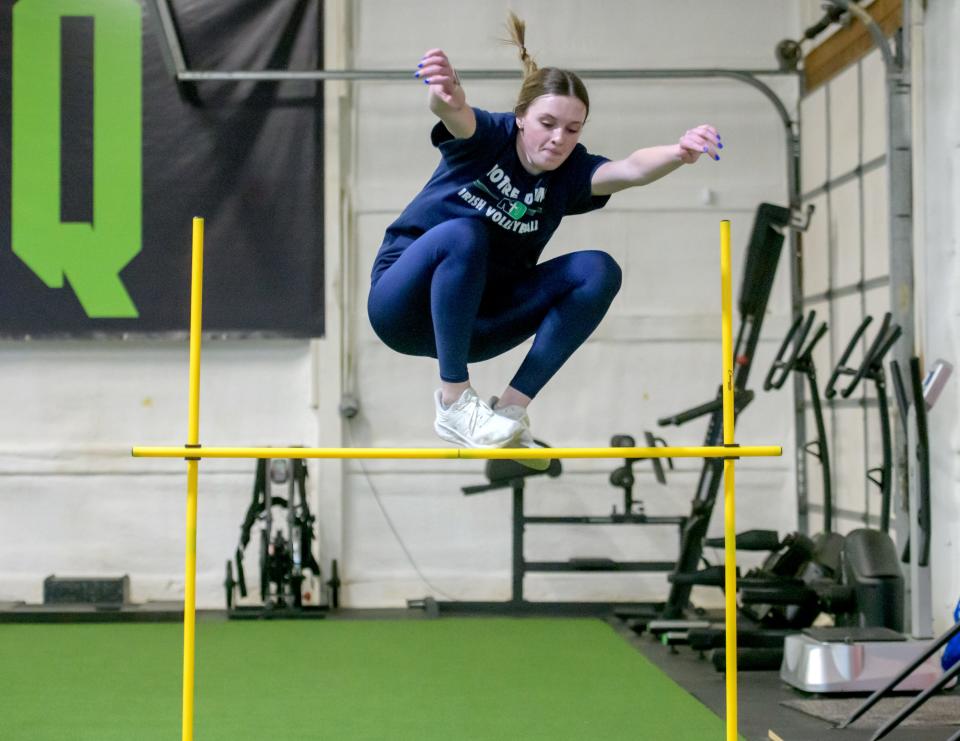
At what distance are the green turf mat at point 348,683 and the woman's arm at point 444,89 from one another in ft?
6.79

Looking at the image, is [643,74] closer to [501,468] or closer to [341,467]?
[501,468]

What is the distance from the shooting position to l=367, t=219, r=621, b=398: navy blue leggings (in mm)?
2688

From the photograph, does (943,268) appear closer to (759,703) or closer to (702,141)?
(759,703)

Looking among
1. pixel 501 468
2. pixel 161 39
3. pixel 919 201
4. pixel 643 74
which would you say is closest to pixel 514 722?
pixel 501 468

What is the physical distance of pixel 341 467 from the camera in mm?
6598

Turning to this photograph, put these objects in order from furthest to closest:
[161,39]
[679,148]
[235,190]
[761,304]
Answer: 1. [235,190]
2. [161,39]
3. [761,304]
4. [679,148]

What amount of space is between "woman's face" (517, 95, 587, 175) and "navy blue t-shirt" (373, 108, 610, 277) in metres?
0.05

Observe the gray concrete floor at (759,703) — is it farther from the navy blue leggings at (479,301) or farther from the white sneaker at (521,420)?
the navy blue leggings at (479,301)

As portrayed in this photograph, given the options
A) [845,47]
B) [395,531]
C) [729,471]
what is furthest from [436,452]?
[845,47]

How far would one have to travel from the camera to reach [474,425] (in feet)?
9.13

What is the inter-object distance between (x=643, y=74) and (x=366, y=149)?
1605 mm

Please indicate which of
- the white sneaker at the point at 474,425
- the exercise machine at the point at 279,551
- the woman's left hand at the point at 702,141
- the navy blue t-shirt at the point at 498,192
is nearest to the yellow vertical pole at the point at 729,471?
the woman's left hand at the point at 702,141

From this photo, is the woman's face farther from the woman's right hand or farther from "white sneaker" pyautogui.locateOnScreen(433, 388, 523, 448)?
"white sneaker" pyautogui.locateOnScreen(433, 388, 523, 448)

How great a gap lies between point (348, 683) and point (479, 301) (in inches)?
94.3
